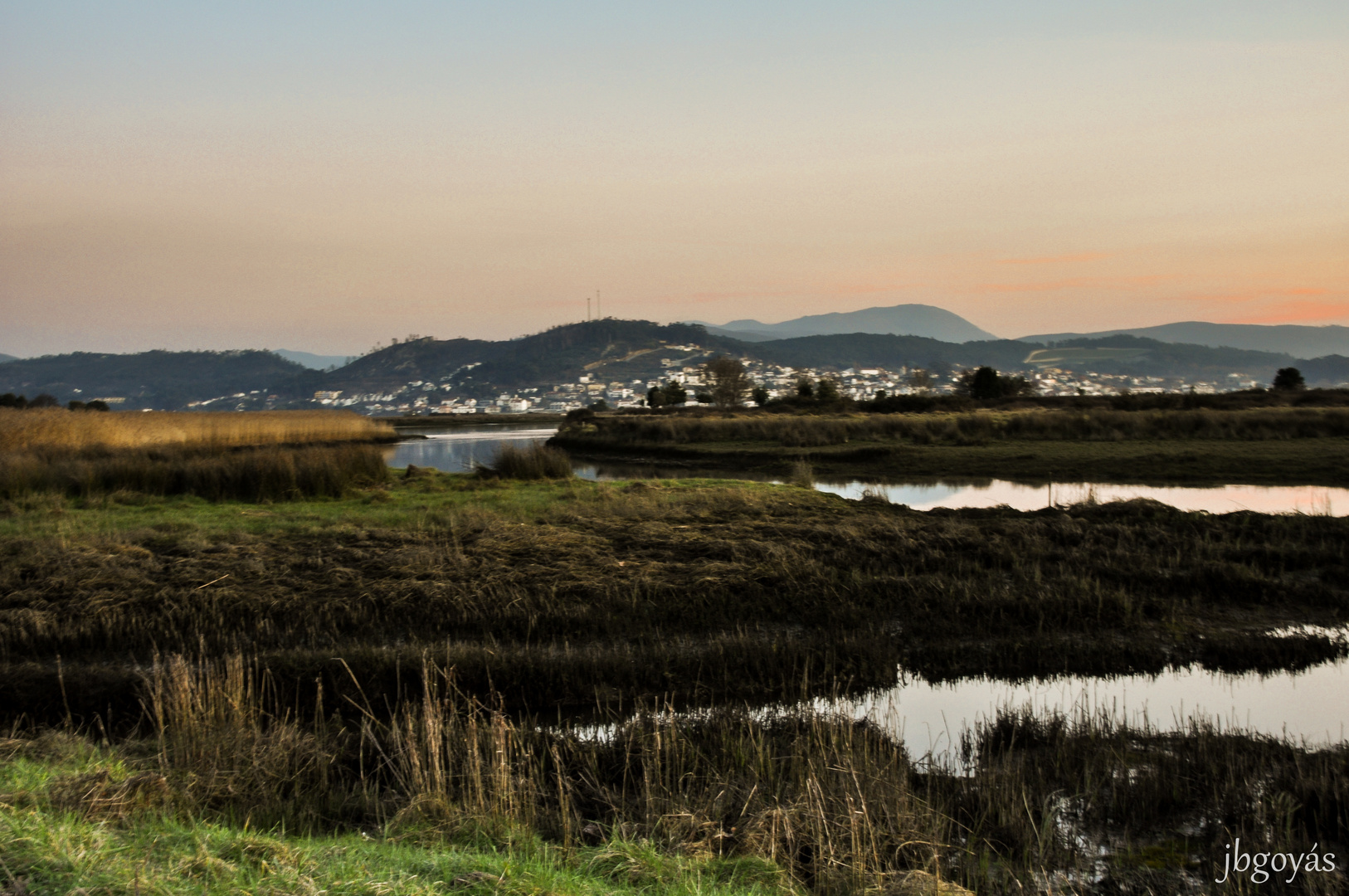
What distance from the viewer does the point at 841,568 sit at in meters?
10.8

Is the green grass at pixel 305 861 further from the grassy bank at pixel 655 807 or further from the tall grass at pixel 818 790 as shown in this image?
the tall grass at pixel 818 790

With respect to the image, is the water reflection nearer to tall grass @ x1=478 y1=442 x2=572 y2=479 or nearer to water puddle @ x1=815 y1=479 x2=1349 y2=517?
water puddle @ x1=815 y1=479 x2=1349 y2=517

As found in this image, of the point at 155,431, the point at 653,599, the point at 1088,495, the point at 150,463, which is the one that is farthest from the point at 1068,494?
the point at 155,431

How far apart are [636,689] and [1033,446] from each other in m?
30.1

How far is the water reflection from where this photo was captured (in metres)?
6.53

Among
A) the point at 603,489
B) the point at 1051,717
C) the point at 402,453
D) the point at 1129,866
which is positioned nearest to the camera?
the point at 1129,866

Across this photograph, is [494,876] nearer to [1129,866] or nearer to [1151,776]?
[1129,866]

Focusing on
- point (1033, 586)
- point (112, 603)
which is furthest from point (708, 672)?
point (112, 603)

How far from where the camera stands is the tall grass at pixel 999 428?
112 ft

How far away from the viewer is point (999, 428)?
39.1m

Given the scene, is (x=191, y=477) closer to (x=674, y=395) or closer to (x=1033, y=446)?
(x=1033, y=446)

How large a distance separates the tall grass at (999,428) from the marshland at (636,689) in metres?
23.6

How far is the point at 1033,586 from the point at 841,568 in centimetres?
236

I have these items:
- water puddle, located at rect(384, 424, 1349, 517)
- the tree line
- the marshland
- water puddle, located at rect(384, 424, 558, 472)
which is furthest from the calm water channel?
the tree line
